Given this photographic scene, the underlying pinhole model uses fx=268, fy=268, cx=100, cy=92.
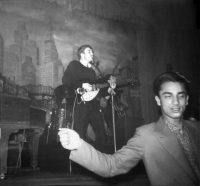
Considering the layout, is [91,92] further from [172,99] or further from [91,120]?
[172,99]

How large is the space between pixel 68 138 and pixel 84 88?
7.40 ft

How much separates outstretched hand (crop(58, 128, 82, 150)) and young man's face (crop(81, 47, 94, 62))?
250 centimetres

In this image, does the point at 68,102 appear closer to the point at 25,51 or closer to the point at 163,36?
the point at 25,51

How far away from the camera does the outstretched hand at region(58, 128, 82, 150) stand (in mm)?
1411

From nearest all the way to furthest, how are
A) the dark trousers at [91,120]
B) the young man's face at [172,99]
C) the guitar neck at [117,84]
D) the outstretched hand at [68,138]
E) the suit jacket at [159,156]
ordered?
the outstretched hand at [68,138]
the suit jacket at [159,156]
the young man's face at [172,99]
the dark trousers at [91,120]
the guitar neck at [117,84]

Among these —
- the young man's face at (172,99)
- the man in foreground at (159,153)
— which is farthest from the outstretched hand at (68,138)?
the young man's face at (172,99)

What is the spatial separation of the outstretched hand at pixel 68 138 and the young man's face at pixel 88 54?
2.50 meters

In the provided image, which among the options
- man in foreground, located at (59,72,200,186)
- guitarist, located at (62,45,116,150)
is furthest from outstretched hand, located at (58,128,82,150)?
guitarist, located at (62,45,116,150)

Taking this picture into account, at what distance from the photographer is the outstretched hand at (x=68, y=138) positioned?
141 cm

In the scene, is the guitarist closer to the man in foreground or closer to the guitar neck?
the guitar neck

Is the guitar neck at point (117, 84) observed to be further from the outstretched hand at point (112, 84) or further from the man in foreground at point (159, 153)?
the man in foreground at point (159, 153)

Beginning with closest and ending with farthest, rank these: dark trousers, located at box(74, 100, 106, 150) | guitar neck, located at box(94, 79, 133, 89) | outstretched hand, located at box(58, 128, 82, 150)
→ 1. outstretched hand, located at box(58, 128, 82, 150)
2. dark trousers, located at box(74, 100, 106, 150)
3. guitar neck, located at box(94, 79, 133, 89)

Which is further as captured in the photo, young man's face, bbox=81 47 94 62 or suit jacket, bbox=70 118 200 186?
young man's face, bbox=81 47 94 62

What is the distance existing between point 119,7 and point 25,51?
157cm
